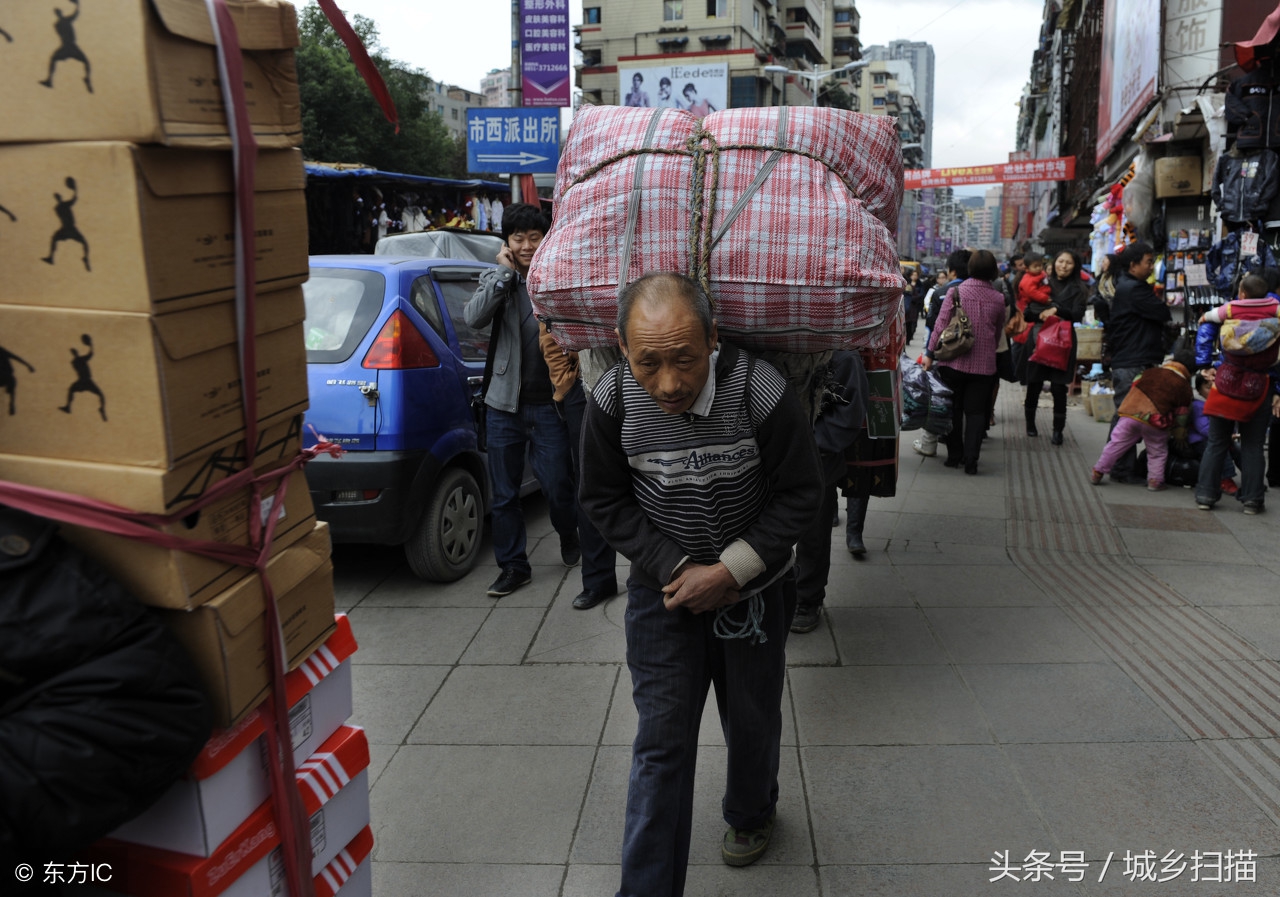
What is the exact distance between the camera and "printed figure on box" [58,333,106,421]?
5.17 feet

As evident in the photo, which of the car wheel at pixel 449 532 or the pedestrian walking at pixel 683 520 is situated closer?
the pedestrian walking at pixel 683 520

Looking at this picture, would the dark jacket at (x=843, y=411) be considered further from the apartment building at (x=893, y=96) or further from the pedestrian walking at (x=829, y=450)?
the apartment building at (x=893, y=96)

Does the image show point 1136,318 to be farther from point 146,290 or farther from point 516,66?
point 516,66

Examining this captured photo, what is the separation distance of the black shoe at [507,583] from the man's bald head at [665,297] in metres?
3.14

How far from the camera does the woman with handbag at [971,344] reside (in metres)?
8.48

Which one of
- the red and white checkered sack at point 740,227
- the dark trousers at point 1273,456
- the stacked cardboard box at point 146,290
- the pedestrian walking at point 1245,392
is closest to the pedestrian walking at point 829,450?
the red and white checkered sack at point 740,227

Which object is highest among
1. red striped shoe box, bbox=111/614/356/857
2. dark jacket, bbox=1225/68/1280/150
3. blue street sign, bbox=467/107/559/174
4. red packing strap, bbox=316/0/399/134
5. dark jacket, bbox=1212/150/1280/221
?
blue street sign, bbox=467/107/559/174

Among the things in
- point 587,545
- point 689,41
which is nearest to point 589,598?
point 587,545

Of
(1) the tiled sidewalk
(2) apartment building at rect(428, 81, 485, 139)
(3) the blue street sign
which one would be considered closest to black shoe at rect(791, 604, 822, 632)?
(1) the tiled sidewalk

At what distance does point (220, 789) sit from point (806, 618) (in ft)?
11.2

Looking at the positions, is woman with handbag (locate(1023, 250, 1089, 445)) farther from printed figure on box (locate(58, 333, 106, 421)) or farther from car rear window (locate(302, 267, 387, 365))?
printed figure on box (locate(58, 333, 106, 421))

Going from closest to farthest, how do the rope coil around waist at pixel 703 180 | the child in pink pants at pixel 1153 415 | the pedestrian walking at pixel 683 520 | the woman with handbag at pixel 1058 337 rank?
the pedestrian walking at pixel 683 520
the rope coil around waist at pixel 703 180
the child in pink pants at pixel 1153 415
the woman with handbag at pixel 1058 337

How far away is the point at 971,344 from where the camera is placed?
8.47 m

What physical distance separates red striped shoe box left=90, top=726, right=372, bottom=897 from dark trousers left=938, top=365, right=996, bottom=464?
736 cm
